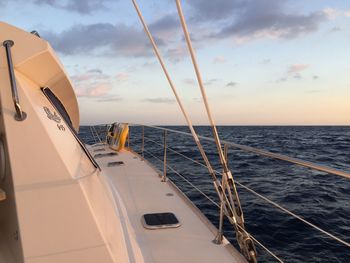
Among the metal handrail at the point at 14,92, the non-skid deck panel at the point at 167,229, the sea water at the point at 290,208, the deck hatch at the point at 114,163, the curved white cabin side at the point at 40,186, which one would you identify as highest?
the metal handrail at the point at 14,92

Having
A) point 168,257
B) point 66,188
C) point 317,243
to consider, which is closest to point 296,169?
point 317,243

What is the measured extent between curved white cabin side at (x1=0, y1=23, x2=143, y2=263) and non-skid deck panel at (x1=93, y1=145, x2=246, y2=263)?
3.12ft

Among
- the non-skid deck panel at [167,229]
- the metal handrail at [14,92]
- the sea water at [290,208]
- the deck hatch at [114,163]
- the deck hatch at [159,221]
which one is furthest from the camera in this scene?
the deck hatch at [114,163]

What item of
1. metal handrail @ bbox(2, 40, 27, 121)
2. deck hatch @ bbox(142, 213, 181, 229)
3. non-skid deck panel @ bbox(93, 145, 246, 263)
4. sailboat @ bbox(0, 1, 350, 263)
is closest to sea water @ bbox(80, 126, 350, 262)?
non-skid deck panel @ bbox(93, 145, 246, 263)

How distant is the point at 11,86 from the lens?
1255 mm

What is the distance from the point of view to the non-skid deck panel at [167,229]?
2243 millimetres

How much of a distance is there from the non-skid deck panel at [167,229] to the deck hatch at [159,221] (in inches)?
1.7

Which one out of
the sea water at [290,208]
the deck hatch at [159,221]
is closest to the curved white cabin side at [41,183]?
the deck hatch at [159,221]

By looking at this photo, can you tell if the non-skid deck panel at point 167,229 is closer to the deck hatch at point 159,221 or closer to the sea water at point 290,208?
the deck hatch at point 159,221

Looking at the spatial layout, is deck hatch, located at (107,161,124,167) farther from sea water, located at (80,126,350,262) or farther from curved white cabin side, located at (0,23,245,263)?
curved white cabin side, located at (0,23,245,263)

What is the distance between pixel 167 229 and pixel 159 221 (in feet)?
0.52

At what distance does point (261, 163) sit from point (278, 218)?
18.7ft

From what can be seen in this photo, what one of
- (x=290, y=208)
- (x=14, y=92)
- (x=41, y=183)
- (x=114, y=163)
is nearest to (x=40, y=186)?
(x=41, y=183)

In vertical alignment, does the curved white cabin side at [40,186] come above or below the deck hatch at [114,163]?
above
